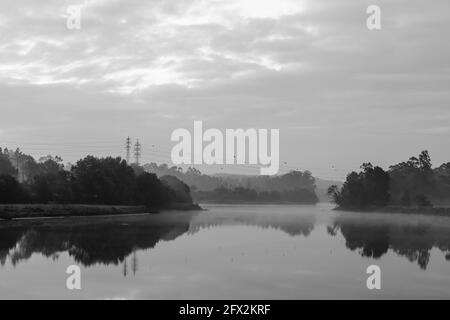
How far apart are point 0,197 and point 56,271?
221 ft

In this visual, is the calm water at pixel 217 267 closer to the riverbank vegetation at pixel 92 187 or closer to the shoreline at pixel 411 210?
the riverbank vegetation at pixel 92 187

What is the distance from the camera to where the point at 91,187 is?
12050 centimetres

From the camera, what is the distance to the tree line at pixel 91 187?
9762cm

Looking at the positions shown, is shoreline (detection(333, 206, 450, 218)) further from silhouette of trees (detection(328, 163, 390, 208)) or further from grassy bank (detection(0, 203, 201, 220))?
grassy bank (detection(0, 203, 201, 220))

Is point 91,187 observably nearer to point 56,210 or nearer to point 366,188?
point 56,210

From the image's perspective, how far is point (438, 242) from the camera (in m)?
54.3

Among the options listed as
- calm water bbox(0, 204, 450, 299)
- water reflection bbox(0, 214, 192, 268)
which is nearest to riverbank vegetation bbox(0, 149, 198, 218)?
water reflection bbox(0, 214, 192, 268)

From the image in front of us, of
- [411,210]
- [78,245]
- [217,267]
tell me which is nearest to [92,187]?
[78,245]

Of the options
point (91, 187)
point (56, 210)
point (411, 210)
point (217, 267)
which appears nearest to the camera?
point (217, 267)

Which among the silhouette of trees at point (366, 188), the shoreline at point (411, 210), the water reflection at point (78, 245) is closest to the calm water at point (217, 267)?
the water reflection at point (78, 245)

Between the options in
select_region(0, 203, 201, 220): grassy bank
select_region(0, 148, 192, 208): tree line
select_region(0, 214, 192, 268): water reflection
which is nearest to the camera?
select_region(0, 214, 192, 268): water reflection

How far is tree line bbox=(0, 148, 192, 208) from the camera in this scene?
9762cm

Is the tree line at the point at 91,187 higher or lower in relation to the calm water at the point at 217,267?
higher
